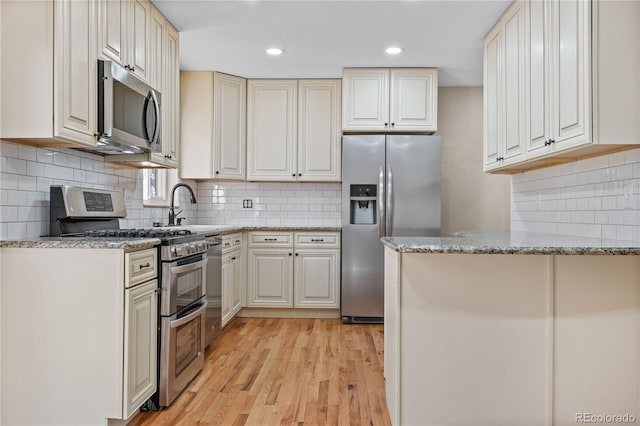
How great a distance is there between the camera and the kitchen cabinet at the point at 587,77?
1893 mm

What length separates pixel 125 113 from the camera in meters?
2.48

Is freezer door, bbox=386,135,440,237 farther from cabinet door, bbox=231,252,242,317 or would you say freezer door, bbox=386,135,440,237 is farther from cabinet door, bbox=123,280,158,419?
cabinet door, bbox=123,280,158,419

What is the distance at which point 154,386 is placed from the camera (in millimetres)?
2260

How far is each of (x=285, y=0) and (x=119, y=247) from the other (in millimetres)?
1947

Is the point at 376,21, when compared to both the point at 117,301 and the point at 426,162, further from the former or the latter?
the point at 117,301

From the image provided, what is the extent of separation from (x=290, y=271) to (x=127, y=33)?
8.44 feet

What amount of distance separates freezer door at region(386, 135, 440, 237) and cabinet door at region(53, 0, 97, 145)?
2.64 m

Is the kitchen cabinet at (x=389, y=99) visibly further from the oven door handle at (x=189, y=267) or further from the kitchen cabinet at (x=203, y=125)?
the oven door handle at (x=189, y=267)

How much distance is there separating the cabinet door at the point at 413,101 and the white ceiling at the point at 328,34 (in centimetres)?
11

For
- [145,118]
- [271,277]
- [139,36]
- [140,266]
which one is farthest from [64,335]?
[271,277]

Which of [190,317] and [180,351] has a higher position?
[190,317]

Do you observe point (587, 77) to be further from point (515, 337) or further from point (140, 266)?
point (140, 266)

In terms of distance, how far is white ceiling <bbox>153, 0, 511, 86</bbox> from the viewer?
294cm

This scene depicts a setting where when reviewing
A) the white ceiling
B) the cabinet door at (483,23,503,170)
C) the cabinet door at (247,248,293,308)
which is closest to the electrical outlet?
the cabinet door at (483,23,503,170)
